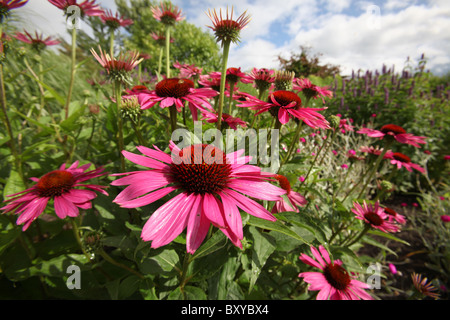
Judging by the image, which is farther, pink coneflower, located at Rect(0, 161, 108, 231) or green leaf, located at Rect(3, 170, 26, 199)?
green leaf, located at Rect(3, 170, 26, 199)

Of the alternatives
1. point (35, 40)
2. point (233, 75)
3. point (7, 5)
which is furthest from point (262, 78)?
point (35, 40)

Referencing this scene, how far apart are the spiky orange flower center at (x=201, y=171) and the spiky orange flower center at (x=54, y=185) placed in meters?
0.47

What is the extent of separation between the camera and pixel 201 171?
1.82ft

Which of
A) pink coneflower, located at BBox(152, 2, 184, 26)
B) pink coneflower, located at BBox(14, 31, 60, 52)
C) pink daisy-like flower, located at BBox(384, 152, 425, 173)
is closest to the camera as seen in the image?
pink coneflower, located at BBox(152, 2, 184, 26)

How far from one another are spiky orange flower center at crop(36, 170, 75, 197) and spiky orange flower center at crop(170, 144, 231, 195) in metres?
0.47

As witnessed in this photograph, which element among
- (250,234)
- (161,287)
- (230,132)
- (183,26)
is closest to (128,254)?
(161,287)

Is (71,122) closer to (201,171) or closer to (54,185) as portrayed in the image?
(54,185)

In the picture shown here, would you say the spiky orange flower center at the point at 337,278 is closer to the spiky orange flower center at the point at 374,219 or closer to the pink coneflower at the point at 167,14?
the spiky orange flower center at the point at 374,219

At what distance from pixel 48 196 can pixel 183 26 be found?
8.11m

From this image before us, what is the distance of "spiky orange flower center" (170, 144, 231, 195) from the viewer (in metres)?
0.55

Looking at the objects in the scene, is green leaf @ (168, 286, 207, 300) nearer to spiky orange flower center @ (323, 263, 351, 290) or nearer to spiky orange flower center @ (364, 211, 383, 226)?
spiky orange flower center @ (323, 263, 351, 290)

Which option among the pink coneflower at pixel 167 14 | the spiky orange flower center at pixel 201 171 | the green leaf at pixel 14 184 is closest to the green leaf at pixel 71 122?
the green leaf at pixel 14 184

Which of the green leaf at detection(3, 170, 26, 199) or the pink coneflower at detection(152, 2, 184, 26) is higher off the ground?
the pink coneflower at detection(152, 2, 184, 26)

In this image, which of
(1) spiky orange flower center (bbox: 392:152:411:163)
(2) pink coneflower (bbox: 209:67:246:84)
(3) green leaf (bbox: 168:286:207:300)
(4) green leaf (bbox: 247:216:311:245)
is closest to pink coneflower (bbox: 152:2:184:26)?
(2) pink coneflower (bbox: 209:67:246:84)
